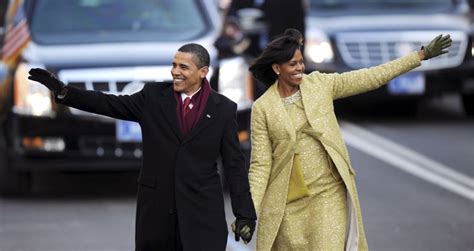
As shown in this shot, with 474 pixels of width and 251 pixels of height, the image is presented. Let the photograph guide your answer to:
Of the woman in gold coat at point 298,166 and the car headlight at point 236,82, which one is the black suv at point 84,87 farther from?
the woman in gold coat at point 298,166

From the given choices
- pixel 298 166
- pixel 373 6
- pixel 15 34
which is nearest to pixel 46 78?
pixel 298 166

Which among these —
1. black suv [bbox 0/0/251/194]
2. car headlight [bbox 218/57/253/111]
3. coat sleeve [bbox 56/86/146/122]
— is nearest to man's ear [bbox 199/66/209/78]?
coat sleeve [bbox 56/86/146/122]

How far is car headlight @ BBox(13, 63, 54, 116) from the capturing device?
40.5ft

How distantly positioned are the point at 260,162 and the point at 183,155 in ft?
1.84

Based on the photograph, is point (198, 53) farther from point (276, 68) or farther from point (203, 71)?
point (276, 68)

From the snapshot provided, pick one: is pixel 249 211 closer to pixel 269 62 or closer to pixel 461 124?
pixel 269 62

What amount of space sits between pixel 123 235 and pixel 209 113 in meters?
4.27

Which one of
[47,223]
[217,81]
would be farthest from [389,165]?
[47,223]

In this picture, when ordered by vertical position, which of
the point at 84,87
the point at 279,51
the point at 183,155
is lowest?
the point at 84,87

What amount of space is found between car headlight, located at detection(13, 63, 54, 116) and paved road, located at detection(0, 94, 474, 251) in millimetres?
771

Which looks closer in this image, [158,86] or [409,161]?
[158,86]

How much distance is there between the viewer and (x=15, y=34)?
13.3 metres

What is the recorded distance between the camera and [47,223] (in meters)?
11.6

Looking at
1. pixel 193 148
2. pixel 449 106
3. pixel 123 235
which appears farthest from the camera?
pixel 449 106
